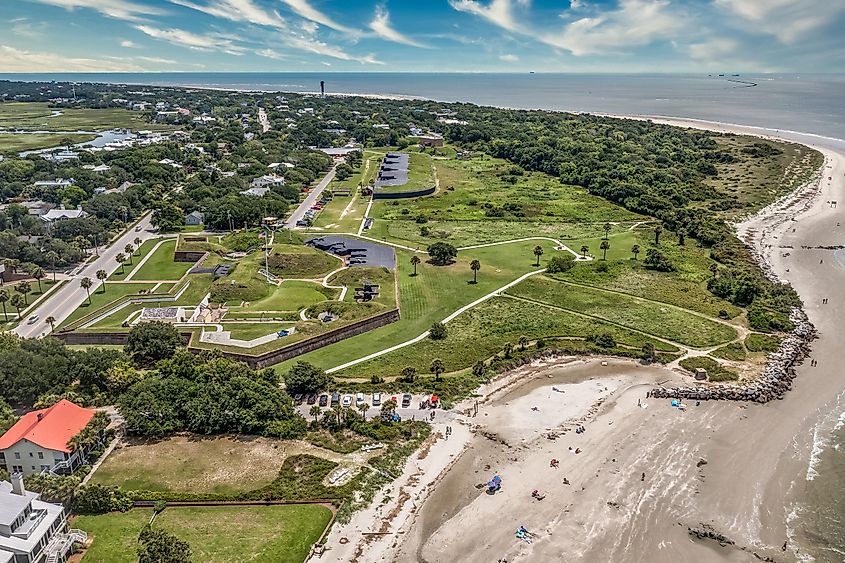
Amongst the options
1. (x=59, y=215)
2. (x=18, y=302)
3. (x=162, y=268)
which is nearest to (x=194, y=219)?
(x=59, y=215)

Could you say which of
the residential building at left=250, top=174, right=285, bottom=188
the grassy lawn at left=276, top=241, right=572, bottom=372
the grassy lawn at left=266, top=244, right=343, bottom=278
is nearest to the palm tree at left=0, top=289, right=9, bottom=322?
the grassy lawn at left=266, top=244, right=343, bottom=278

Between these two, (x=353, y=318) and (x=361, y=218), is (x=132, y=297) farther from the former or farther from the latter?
(x=361, y=218)

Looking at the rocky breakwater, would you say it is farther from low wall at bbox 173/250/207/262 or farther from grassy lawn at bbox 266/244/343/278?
low wall at bbox 173/250/207/262

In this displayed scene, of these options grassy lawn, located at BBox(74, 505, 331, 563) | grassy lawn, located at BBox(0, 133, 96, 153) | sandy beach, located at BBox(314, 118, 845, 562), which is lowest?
grassy lawn, located at BBox(74, 505, 331, 563)

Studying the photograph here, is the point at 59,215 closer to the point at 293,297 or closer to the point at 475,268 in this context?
the point at 293,297

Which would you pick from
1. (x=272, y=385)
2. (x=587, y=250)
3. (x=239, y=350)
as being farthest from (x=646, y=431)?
(x=587, y=250)

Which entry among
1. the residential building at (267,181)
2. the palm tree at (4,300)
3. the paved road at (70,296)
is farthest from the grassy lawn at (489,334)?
the residential building at (267,181)
